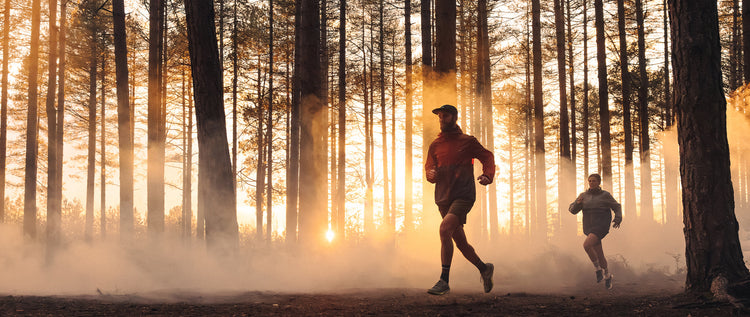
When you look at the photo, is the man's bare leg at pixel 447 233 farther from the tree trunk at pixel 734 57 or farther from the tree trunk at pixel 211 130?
A: the tree trunk at pixel 734 57

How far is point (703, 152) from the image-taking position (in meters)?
6.48

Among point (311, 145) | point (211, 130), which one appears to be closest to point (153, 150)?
point (311, 145)

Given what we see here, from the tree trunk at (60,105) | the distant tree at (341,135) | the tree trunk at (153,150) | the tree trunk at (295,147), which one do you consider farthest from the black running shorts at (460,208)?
the tree trunk at (60,105)

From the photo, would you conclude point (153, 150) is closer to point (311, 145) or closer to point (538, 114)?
→ point (311, 145)

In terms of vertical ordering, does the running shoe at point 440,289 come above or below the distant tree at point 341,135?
below

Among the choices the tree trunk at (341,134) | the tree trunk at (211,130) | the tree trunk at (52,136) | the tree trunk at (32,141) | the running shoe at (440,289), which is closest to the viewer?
the running shoe at (440,289)

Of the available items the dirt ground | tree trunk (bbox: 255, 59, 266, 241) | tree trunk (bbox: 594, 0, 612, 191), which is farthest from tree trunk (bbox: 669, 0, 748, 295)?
tree trunk (bbox: 255, 59, 266, 241)

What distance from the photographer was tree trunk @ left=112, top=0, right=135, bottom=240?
52.2 feet

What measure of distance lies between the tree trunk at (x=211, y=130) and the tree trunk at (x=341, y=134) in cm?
1252

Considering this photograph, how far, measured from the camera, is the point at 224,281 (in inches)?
374

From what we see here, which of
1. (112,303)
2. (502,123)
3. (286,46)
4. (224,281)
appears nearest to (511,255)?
(224,281)

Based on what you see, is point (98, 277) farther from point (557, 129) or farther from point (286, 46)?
point (557, 129)

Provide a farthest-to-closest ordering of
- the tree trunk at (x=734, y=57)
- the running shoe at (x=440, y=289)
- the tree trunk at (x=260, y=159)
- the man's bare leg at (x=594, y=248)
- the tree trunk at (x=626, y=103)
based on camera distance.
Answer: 1. the tree trunk at (x=734, y=57)
2. the tree trunk at (x=260, y=159)
3. the tree trunk at (x=626, y=103)
4. the man's bare leg at (x=594, y=248)
5. the running shoe at (x=440, y=289)

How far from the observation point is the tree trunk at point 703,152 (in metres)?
6.36
